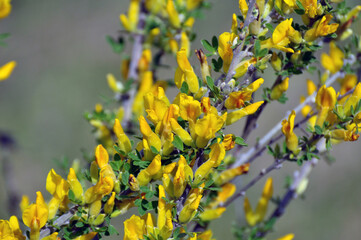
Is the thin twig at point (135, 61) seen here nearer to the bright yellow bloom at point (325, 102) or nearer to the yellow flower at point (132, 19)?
the yellow flower at point (132, 19)

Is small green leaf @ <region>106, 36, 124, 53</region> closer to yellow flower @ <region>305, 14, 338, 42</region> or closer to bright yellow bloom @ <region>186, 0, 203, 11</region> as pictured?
bright yellow bloom @ <region>186, 0, 203, 11</region>

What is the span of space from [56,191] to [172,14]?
0.75 m

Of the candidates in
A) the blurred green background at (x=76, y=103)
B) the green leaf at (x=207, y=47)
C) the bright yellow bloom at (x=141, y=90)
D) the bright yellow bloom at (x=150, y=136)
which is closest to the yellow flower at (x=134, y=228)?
the bright yellow bloom at (x=150, y=136)

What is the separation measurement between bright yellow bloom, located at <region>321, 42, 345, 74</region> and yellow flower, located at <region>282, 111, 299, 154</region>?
38cm

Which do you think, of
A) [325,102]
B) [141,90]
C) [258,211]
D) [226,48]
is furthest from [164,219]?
[141,90]

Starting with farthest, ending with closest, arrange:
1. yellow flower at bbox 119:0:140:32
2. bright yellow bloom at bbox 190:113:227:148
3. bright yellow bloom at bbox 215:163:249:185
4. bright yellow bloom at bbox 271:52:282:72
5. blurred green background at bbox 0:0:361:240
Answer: blurred green background at bbox 0:0:361:240
yellow flower at bbox 119:0:140:32
bright yellow bloom at bbox 215:163:249:185
bright yellow bloom at bbox 271:52:282:72
bright yellow bloom at bbox 190:113:227:148

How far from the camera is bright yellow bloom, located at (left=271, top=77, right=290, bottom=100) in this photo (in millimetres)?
1136

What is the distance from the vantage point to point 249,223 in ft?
4.56

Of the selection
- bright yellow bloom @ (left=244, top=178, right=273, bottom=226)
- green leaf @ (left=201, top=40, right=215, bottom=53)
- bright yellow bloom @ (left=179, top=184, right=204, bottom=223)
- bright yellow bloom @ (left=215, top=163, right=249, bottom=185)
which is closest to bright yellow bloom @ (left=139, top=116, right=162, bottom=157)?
bright yellow bloom @ (left=179, top=184, right=204, bottom=223)

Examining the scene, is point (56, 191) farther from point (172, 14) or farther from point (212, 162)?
point (172, 14)

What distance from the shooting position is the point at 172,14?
142 cm

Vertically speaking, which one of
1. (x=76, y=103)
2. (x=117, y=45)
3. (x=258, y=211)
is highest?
(x=117, y=45)

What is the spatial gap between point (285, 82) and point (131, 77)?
2.19 feet

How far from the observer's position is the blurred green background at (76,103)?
3912 millimetres
